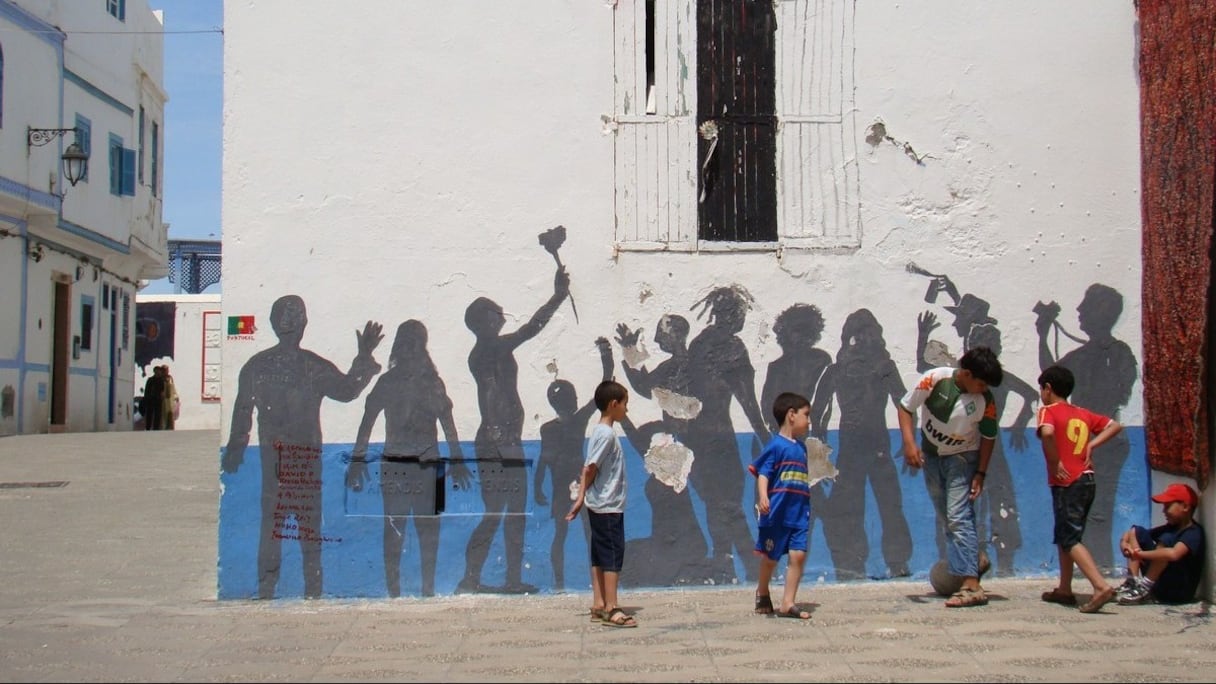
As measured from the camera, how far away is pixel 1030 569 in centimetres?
776

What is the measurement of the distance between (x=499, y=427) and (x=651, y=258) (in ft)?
4.71

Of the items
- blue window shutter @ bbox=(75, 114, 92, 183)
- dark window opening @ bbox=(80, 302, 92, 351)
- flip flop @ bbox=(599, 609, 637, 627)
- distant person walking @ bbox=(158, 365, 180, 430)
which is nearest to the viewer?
flip flop @ bbox=(599, 609, 637, 627)

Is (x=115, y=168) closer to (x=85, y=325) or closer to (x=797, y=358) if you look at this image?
(x=85, y=325)

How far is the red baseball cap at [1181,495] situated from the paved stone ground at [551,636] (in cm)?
60

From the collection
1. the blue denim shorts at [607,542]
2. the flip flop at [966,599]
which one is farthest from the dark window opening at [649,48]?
the flip flop at [966,599]

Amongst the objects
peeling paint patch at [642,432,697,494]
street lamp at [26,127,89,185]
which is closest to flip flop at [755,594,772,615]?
peeling paint patch at [642,432,697,494]

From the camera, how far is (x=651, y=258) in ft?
25.5

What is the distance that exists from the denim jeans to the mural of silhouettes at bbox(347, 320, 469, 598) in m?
2.96

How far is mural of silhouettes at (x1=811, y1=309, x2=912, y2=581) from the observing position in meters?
7.74

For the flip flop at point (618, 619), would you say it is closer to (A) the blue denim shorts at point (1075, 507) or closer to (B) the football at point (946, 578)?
(B) the football at point (946, 578)

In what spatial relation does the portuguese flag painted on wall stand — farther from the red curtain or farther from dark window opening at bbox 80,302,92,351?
dark window opening at bbox 80,302,92,351

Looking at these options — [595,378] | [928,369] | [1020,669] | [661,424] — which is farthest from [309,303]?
[1020,669]

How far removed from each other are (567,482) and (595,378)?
26.6 inches

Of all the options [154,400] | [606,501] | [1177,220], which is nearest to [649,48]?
[606,501]
